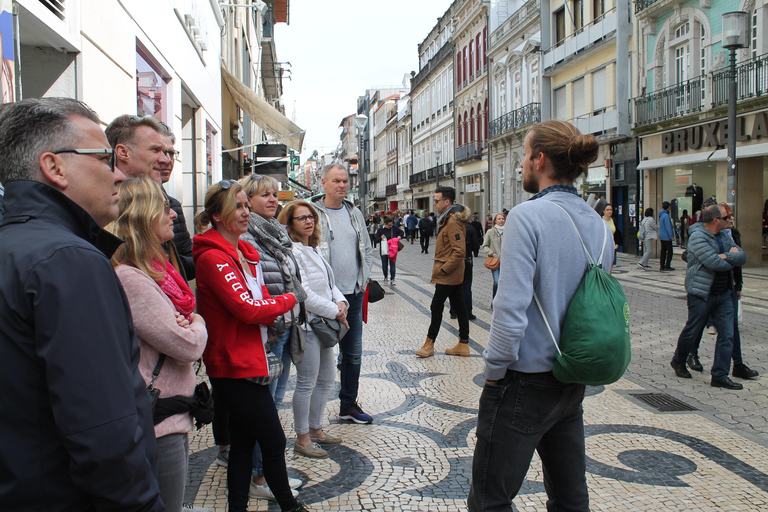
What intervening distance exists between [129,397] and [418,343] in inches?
246

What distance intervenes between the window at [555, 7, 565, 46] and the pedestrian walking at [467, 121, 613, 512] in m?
27.2

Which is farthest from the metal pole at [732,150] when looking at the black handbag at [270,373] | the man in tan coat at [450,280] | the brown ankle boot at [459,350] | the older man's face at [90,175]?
the older man's face at [90,175]

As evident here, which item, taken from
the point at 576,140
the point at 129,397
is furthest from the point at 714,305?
the point at 129,397

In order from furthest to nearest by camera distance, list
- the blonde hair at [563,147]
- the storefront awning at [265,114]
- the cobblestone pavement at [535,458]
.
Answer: the storefront awning at [265,114] → the cobblestone pavement at [535,458] → the blonde hair at [563,147]

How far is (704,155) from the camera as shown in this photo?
17.8 m

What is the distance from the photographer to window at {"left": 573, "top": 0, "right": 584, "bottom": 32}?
25.1 meters

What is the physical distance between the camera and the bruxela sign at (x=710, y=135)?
1580 cm

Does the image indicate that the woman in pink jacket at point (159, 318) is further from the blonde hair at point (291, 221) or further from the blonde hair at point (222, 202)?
the blonde hair at point (291, 221)

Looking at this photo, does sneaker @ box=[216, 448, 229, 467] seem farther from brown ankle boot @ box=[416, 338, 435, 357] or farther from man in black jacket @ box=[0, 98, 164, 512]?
brown ankle boot @ box=[416, 338, 435, 357]

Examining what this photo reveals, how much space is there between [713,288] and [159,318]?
17.4ft

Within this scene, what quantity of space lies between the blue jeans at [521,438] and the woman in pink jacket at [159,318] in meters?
1.10

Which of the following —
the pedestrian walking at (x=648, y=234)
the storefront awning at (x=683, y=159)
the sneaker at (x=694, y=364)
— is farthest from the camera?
the storefront awning at (x=683, y=159)

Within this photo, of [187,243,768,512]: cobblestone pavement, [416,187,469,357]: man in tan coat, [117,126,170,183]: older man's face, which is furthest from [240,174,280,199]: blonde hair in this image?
[416,187,469,357]: man in tan coat

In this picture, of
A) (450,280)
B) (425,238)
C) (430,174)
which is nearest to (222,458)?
(450,280)
